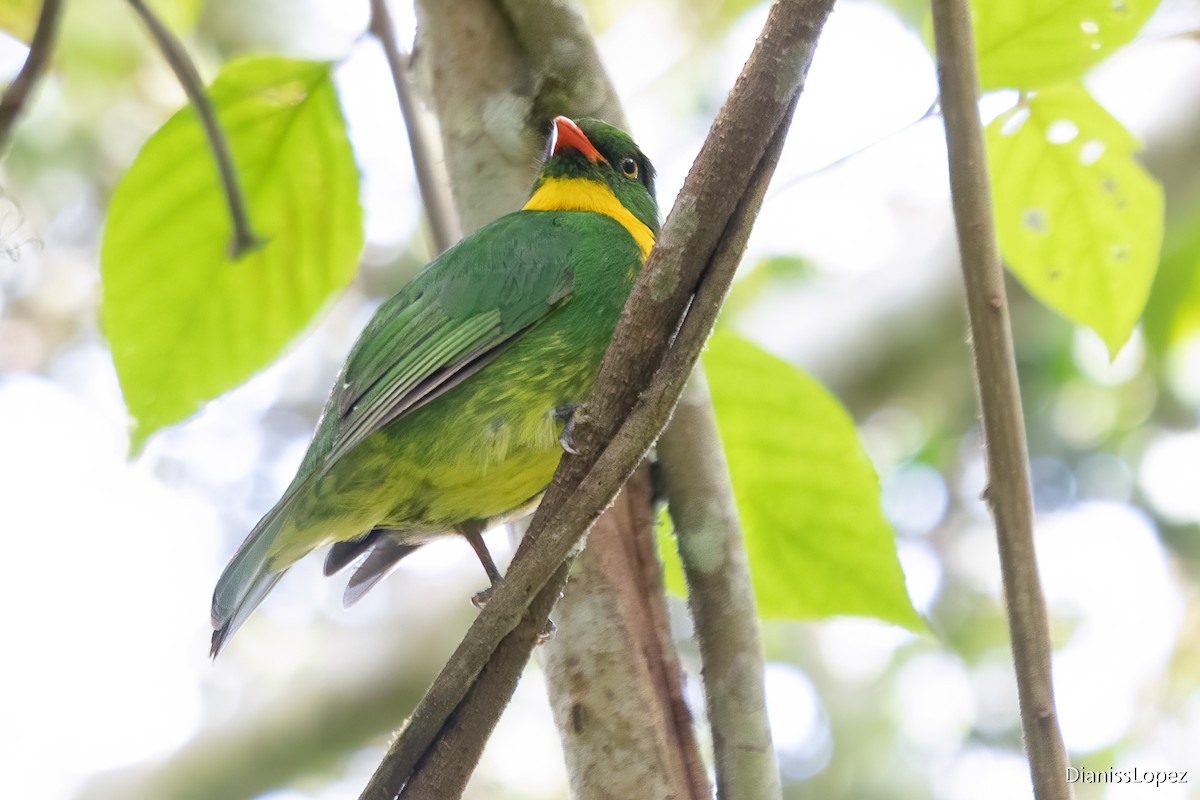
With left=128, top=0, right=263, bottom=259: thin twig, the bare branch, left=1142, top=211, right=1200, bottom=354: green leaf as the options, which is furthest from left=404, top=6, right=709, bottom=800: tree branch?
left=1142, top=211, right=1200, bottom=354: green leaf

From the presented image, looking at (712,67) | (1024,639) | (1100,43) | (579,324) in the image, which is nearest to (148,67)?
(712,67)

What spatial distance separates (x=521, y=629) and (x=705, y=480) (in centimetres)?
68

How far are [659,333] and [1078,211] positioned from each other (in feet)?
3.80

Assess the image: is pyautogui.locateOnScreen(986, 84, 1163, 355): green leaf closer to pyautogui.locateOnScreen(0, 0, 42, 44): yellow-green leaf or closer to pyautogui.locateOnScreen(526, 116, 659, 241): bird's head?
pyautogui.locateOnScreen(526, 116, 659, 241): bird's head

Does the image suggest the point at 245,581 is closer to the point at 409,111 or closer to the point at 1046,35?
the point at 409,111

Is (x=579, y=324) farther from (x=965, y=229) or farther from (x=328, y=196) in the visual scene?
(x=965, y=229)

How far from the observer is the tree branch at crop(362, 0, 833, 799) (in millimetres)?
1559

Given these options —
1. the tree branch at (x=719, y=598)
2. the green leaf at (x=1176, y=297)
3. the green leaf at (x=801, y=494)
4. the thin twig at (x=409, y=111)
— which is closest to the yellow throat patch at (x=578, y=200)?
the thin twig at (x=409, y=111)

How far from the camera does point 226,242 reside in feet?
8.57

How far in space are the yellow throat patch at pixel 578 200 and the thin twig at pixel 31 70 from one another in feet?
3.98

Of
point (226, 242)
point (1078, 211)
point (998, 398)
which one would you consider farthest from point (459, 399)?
point (1078, 211)

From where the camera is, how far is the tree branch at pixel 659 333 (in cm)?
156

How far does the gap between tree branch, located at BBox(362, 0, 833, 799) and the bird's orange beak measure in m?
1.03

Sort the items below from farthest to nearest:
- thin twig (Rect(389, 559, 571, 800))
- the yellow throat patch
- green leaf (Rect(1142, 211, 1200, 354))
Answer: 1. green leaf (Rect(1142, 211, 1200, 354))
2. the yellow throat patch
3. thin twig (Rect(389, 559, 571, 800))
